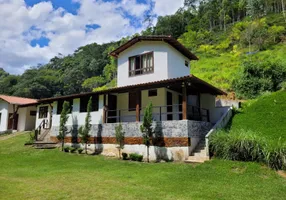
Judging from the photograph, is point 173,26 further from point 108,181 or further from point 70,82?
point 108,181

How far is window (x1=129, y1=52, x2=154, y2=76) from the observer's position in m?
18.9

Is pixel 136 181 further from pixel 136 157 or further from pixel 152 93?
pixel 152 93

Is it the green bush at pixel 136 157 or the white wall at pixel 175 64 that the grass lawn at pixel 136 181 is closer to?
the green bush at pixel 136 157

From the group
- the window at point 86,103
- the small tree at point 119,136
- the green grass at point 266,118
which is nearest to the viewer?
the green grass at point 266,118

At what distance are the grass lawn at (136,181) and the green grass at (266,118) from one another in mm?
3786

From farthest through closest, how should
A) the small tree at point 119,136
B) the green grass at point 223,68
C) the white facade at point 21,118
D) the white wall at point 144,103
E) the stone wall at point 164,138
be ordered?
the green grass at point 223,68 → the white facade at point 21,118 → the white wall at point 144,103 → the small tree at point 119,136 → the stone wall at point 164,138

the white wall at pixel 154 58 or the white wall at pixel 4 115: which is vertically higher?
the white wall at pixel 154 58

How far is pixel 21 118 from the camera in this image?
29.4 metres

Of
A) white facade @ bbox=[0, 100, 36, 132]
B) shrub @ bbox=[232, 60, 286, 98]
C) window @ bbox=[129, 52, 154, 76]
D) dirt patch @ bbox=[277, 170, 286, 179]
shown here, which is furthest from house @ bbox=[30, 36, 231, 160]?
white facade @ bbox=[0, 100, 36, 132]

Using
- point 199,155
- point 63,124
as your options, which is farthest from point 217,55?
point 199,155

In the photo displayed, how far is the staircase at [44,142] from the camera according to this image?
19.3 m

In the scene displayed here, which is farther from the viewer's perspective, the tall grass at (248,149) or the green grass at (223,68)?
the green grass at (223,68)

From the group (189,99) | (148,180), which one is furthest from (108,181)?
(189,99)

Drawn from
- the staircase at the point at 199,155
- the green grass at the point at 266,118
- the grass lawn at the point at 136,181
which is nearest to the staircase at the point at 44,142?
the grass lawn at the point at 136,181
